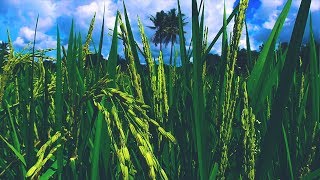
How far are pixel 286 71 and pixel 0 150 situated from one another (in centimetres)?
120

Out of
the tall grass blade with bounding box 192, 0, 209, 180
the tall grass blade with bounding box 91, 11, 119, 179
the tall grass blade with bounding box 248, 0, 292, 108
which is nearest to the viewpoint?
the tall grass blade with bounding box 192, 0, 209, 180

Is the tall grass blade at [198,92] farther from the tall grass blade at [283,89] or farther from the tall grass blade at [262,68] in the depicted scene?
the tall grass blade at [262,68]

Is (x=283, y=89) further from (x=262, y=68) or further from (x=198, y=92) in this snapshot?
(x=262, y=68)

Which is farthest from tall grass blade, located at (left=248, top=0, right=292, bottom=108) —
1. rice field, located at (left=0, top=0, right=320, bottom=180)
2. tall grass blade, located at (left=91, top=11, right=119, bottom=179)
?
tall grass blade, located at (left=91, top=11, right=119, bottom=179)

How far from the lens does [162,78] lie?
831mm

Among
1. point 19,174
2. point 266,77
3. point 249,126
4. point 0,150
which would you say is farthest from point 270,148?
point 0,150

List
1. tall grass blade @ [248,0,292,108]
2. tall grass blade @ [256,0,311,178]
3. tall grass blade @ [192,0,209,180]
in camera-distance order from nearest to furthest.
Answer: tall grass blade @ [256,0,311,178] → tall grass blade @ [192,0,209,180] → tall grass blade @ [248,0,292,108]

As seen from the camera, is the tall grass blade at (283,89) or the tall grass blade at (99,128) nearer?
the tall grass blade at (283,89)

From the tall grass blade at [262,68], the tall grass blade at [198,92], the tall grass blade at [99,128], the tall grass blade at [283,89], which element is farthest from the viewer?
the tall grass blade at [262,68]

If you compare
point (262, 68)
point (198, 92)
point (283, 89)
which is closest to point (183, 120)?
point (262, 68)

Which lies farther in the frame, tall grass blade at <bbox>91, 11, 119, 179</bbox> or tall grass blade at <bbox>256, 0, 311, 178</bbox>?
tall grass blade at <bbox>91, 11, 119, 179</bbox>

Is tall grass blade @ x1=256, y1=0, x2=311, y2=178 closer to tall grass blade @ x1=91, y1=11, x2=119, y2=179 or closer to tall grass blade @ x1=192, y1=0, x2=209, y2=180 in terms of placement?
tall grass blade @ x1=192, y1=0, x2=209, y2=180

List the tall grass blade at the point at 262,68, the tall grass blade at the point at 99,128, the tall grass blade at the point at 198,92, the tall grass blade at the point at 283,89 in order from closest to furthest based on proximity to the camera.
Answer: the tall grass blade at the point at 283,89 < the tall grass blade at the point at 198,92 < the tall grass blade at the point at 99,128 < the tall grass blade at the point at 262,68

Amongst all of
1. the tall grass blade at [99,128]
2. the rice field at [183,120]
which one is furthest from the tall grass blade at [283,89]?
the tall grass blade at [99,128]
